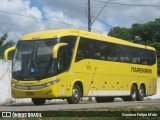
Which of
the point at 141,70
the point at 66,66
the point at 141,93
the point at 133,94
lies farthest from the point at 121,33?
the point at 66,66

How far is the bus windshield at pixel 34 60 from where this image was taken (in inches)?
818

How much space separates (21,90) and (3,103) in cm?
541

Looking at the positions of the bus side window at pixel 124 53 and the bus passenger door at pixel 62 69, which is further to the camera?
the bus side window at pixel 124 53

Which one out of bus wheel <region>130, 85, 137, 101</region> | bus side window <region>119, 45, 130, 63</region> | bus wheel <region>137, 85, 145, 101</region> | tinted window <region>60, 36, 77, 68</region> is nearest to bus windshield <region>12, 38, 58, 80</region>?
tinted window <region>60, 36, 77, 68</region>

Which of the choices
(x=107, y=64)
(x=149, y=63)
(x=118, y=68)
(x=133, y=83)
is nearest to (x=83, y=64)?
(x=107, y=64)

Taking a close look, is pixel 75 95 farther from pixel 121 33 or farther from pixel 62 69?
pixel 121 33

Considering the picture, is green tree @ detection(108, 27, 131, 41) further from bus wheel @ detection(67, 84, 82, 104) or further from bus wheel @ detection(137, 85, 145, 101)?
bus wheel @ detection(67, 84, 82, 104)

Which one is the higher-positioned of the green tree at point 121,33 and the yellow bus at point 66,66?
the green tree at point 121,33

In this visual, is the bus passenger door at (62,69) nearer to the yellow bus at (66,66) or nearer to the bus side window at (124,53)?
the yellow bus at (66,66)

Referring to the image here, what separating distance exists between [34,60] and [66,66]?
1540mm

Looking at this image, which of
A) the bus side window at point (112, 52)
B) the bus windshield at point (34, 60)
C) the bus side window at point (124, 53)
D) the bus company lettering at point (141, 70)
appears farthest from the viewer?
the bus company lettering at point (141, 70)

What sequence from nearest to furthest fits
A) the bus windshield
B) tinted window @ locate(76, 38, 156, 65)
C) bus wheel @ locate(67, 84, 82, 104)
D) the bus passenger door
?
the bus windshield, the bus passenger door, bus wheel @ locate(67, 84, 82, 104), tinted window @ locate(76, 38, 156, 65)

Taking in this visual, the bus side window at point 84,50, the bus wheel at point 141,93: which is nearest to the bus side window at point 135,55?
the bus wheel at point 141,93

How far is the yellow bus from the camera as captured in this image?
68.5 feet
